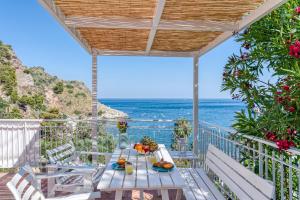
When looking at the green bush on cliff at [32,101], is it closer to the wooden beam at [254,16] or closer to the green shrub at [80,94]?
the green shrub at [80,94]

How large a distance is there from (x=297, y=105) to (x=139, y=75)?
43477mm

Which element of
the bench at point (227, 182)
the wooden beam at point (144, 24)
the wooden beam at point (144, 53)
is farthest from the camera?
the wooden beam at point (144, 53)

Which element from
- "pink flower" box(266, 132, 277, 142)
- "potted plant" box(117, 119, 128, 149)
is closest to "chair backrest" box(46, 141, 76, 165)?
"potted plant" box(117, 119, 128, 149)

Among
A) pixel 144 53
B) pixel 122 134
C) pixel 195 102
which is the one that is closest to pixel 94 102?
pixel 144 53

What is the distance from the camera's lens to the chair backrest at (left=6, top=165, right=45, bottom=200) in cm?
229

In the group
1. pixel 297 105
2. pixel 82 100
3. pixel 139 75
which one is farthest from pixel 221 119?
pixel 297 105

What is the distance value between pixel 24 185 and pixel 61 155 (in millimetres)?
1713

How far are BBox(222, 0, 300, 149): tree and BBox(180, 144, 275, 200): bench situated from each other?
1.19 feet

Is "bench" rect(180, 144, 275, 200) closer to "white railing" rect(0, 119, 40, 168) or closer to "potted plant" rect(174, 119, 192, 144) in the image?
"potted plant" rect(174, 119, 192, 144)

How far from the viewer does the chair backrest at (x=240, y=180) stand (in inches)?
93.2

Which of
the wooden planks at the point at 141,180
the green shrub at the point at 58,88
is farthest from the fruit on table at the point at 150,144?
the green shrub at the point at 58,88

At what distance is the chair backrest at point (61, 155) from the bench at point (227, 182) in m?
1.61

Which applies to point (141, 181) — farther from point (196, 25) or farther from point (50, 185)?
point (196, 25)

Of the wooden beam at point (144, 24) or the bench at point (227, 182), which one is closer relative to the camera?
the bench at point (227, 182)
